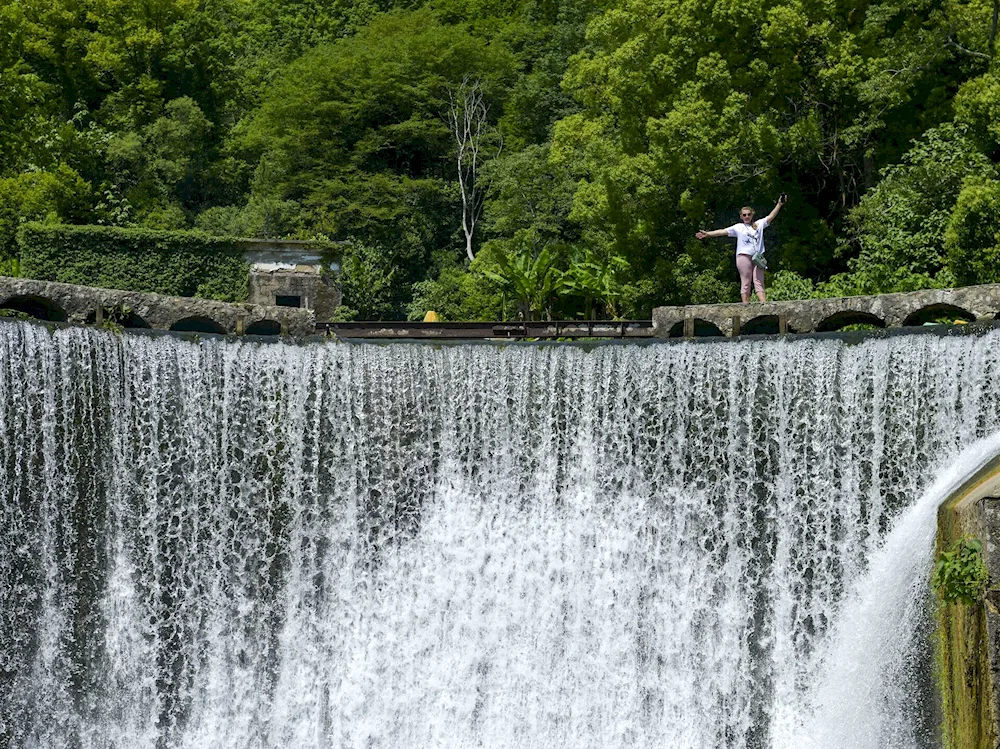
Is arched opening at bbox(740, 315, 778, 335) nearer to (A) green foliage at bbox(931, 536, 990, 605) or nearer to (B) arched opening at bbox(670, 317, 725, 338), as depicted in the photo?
(B) arched opening at bbox(670, 317, 725, 338)

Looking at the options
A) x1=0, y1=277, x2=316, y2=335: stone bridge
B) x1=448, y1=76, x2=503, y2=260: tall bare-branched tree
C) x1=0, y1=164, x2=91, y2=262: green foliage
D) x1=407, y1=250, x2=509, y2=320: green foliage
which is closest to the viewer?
x1=0, y1=277, x2=316, y2=335: stone bridge

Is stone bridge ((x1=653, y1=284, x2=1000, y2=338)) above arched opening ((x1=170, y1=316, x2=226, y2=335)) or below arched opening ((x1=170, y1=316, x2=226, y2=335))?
above

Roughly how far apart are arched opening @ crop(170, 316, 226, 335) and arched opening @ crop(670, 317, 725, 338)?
5.42 meters

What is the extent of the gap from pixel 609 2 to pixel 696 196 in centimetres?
712

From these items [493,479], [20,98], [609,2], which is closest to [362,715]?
[493,479]

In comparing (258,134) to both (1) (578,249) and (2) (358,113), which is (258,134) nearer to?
(2) (358,113)

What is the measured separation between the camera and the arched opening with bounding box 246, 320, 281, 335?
18250 mm

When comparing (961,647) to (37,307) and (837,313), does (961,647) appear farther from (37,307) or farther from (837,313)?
(37,307)

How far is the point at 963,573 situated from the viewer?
13945 mm

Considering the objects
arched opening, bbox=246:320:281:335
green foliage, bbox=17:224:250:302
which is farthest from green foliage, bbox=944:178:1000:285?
green foliage, bbox=17:224:250:302

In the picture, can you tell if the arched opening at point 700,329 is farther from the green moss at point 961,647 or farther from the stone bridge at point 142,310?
the stone bridge at point 142,310

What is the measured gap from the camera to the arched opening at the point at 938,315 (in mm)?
16172

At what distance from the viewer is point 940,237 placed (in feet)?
72.2

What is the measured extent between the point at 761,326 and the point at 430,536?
4.53m
